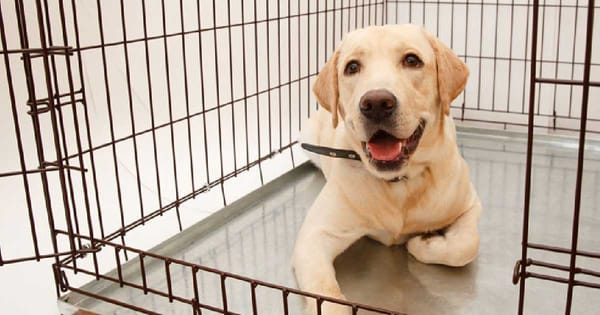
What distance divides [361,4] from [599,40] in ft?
4.01

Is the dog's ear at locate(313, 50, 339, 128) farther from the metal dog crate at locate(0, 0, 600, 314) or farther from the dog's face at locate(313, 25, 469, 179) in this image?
the metal dog crate at locate(0, 0, 600, 314)

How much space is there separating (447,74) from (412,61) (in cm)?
11

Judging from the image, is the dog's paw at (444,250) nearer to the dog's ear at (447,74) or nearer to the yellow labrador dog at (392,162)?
the yellow labrador dog at (392,162)

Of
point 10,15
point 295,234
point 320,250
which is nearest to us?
point 320,250

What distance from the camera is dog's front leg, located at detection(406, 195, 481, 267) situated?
1.79m

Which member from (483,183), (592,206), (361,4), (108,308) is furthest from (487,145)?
(108,308)

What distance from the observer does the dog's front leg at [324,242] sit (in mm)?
1662

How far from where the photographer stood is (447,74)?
5.65ft

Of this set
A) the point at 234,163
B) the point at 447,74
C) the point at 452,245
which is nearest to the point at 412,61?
the point at 447,74

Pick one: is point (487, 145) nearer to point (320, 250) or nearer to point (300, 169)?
point (300, 169)

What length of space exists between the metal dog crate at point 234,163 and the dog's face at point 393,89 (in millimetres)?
342

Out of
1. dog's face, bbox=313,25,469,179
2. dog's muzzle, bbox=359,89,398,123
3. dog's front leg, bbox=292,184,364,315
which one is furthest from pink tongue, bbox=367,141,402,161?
dog's front leg, bbox=292,184,364,315

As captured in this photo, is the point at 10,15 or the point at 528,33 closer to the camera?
the point at 10,15

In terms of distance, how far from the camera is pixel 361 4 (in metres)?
3.50
